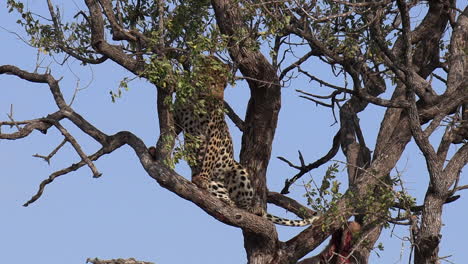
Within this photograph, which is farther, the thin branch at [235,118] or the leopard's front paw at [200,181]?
the thin branch at [235,118]

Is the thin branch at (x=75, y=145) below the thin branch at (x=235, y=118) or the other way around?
below

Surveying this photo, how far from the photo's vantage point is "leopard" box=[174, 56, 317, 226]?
1252 centimetres

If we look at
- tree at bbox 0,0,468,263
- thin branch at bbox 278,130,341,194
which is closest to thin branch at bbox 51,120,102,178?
tree at bbox 0,0,468,263

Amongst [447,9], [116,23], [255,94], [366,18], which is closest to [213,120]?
[255,94]

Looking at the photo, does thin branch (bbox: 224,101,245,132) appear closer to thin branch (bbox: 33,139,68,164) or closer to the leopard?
the leopard

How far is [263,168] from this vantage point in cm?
1291

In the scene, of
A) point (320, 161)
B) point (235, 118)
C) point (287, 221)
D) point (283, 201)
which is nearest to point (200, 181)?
point (287, 221)

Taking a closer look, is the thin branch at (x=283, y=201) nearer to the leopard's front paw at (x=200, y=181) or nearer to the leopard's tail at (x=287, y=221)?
the leopard's tail at (x=287, y=221)

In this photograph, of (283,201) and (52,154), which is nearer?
(52,154)

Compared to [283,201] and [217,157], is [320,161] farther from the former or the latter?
[217,157]

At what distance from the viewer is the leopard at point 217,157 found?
1252 cm

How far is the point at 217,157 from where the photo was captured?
504 inches

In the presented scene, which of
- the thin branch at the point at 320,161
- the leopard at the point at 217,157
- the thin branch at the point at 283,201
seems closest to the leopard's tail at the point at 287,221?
the leopard at the point at 217,157

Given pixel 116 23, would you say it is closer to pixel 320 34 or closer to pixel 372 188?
pixel 320 34
